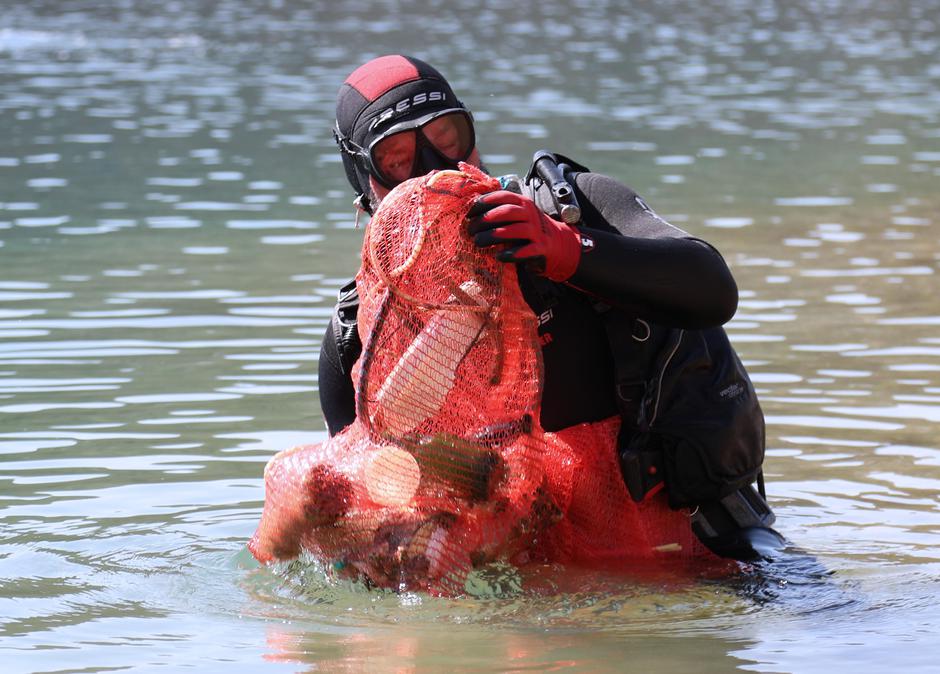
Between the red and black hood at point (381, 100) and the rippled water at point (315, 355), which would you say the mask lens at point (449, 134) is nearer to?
the red and black hood at point (381, 100)

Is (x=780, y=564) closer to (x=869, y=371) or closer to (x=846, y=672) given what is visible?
(x=846, y=672)

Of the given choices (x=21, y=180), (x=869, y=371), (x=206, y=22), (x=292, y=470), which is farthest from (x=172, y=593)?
(x=206, y=22)

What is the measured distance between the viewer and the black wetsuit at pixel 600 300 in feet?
13.4

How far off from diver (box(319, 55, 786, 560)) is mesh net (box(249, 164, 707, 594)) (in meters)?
0.10

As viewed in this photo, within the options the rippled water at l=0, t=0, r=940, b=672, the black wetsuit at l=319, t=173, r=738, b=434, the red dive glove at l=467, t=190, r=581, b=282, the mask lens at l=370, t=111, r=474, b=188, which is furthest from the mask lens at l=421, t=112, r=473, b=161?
the rippled water at l=0, t=0, r=940, b=672

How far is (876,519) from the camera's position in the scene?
5578 millimetres

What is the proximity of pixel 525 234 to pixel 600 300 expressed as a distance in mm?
449

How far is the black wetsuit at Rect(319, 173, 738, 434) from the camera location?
4.08 metres

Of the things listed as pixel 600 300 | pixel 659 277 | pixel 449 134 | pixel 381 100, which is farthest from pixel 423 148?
pixel 659 277

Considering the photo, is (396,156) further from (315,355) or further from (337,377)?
(315,355)

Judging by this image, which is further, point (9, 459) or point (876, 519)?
point (9, 459)

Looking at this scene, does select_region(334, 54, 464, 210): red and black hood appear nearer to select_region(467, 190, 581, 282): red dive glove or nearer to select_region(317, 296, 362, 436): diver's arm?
select_region(317, 296, 362, 436): diver's arm

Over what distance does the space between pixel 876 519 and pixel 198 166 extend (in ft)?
33.2

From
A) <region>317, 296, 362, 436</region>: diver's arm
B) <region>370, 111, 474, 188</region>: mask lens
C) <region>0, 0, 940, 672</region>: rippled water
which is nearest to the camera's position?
<region>0, 0, 940, 672</region>: rippled water
